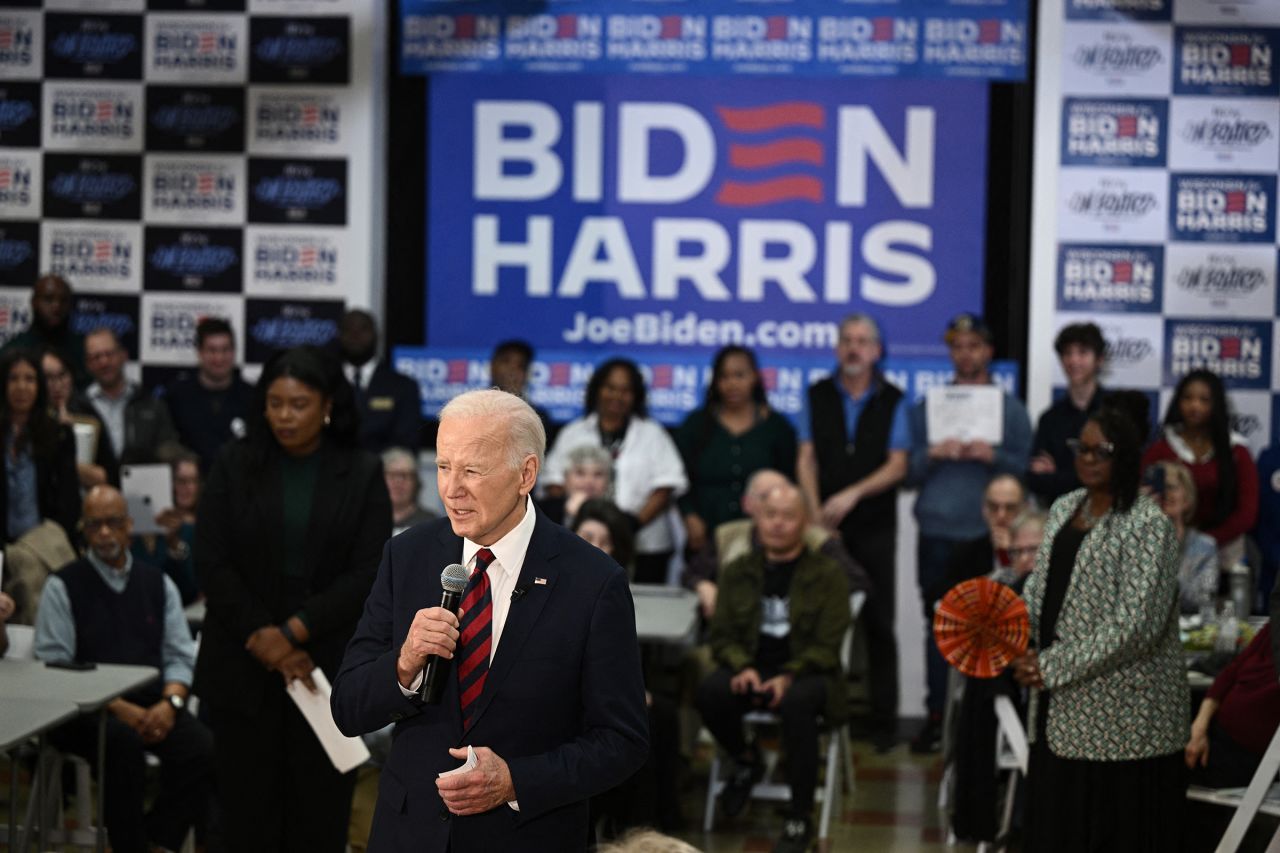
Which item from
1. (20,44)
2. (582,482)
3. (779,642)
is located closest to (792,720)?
(779,642)

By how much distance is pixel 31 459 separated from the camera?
6.02 meters

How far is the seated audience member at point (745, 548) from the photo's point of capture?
624 cm

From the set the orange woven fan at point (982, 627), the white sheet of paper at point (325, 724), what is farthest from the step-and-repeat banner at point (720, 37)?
the white sheet of paper at point (325, 724)

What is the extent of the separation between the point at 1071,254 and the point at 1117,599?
3.99 metres

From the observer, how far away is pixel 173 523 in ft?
21.9

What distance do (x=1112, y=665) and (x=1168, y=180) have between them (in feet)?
14.0

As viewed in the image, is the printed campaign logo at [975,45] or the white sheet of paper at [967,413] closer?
the white sheet of paper at [967,413]

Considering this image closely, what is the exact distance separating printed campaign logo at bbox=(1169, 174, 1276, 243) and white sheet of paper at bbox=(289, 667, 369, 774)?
213 inches

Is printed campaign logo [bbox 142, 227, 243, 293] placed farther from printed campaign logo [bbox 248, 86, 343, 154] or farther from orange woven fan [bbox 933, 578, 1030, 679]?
orange woven fan [bbox 933, 578, 1030, 679]

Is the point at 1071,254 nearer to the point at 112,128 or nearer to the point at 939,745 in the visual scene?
the point at 939,745

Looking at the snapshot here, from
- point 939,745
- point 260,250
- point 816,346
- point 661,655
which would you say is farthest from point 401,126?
point 939,745

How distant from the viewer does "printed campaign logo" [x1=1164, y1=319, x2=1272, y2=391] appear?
7852mm

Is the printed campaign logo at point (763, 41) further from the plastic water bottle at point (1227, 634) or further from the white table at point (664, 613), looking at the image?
the plastic water bottle at point (1227, 634)

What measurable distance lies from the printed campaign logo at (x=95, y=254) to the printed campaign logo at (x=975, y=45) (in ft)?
13.2
